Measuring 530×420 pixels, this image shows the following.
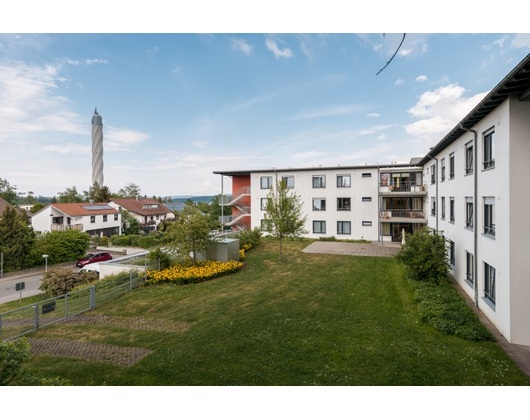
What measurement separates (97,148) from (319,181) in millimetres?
105321

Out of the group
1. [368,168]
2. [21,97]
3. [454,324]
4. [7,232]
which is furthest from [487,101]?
[7,232]

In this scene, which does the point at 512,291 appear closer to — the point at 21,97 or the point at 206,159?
the point at 21,97

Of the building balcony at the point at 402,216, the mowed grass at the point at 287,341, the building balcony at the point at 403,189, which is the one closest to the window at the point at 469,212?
the mowed grass at the point at 287,341

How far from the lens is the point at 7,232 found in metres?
24.2

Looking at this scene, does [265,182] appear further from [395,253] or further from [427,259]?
[427,259]

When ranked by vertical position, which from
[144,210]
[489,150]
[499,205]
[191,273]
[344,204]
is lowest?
[191,273]

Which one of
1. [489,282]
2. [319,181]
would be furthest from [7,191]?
[489,282]

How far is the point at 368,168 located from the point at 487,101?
2031cm

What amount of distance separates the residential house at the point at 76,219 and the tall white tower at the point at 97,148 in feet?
218

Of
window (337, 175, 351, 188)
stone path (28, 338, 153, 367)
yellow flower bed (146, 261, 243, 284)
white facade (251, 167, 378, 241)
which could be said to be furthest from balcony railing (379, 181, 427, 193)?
stone path (28, 338, 153, 367)

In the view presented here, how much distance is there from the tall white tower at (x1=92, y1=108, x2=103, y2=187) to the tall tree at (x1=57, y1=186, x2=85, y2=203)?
26.7 m

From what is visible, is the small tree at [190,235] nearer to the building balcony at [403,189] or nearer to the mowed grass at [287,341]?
the mowed grass at [287,341]

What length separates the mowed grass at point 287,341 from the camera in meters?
6.34

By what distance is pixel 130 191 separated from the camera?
285 feet
